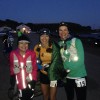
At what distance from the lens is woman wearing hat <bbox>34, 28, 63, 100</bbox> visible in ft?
17.9

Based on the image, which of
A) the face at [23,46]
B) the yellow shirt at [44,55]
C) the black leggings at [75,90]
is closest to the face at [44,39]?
the yellow shirt at [44,55]

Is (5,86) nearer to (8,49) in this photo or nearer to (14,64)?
(14,64)

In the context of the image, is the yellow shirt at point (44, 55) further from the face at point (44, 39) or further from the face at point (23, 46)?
the face at point (23, 46)

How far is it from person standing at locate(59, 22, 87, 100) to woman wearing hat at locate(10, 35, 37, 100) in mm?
541

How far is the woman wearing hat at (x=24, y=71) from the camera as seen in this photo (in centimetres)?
531

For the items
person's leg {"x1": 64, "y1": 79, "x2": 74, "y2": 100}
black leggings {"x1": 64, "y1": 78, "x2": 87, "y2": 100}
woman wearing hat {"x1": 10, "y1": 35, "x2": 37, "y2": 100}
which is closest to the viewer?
woman wearing hat {"x1": 10, "y1": 35, "x2": 37, "y2": 100}

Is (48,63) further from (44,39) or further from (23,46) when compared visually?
(23,46)

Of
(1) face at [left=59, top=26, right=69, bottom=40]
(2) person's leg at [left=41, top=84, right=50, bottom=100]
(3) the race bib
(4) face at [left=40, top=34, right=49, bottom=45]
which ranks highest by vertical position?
(1) face at [left=59, top=26, right=69, bottom=40]

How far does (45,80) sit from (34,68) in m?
0.54

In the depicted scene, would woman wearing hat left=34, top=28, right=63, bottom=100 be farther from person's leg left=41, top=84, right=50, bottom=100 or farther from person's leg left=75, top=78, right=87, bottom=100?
person's leg left=75, top=78, right=87, bottom=100

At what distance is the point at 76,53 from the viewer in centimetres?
537

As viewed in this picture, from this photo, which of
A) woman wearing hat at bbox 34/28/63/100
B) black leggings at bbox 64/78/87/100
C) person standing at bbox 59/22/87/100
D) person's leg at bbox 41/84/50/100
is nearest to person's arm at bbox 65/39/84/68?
person standing at bbox 59/22/87/100

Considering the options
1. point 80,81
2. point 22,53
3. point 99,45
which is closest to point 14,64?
point 22,53

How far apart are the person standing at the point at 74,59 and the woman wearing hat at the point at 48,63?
0.12m
